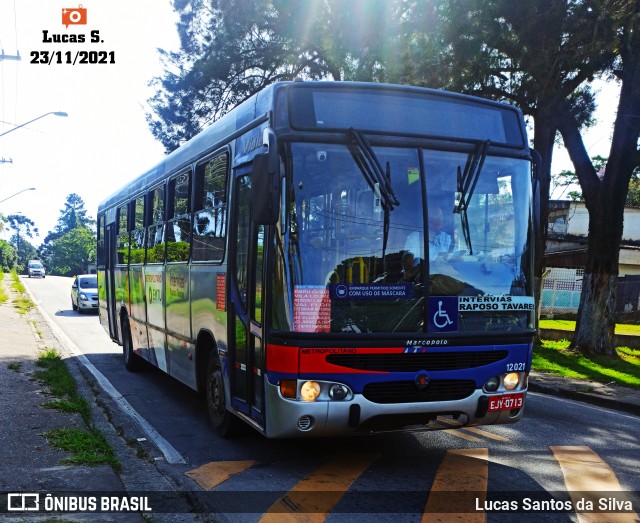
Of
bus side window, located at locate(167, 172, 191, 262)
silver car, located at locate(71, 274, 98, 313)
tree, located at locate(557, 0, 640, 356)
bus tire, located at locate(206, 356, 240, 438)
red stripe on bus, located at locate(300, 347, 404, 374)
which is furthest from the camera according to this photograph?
silver car, located at locate(71, 274, 98, 313)

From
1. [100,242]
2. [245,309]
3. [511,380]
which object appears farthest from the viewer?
[100,242]

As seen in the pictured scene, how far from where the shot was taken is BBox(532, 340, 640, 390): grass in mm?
12648

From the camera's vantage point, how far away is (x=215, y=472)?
6.20 metres

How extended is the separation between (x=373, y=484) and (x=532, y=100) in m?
11.9

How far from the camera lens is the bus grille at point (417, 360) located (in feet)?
18.9

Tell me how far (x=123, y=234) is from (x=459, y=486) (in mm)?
8609

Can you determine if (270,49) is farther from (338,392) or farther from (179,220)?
(338,392)

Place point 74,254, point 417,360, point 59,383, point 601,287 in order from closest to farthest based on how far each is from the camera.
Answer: point 417,360 < point 59,383 < point 601,287 < point 74,254

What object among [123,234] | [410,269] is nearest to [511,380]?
[410,269]

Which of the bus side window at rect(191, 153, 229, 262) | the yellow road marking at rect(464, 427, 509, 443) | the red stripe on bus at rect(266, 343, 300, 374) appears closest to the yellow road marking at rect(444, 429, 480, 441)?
the yellow road marking at rect(464, 427, 509, 443)

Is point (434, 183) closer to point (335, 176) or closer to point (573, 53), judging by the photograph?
point (335, 176)

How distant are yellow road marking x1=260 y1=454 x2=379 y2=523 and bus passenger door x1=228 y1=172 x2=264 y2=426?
2.23 ft

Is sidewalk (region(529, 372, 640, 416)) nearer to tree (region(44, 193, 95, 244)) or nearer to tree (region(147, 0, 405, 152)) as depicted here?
tree (region(147, 0, 405, 152))

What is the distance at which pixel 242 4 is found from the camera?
64.2 ft
